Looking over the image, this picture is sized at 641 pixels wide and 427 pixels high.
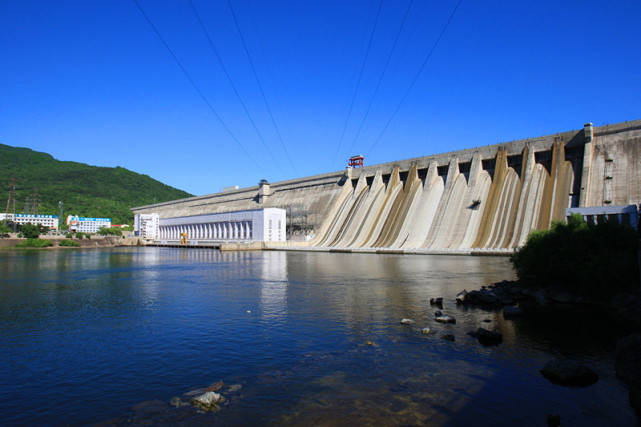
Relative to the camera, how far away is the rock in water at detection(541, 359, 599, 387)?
8578 mm

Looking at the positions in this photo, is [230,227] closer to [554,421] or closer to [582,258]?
[582,258]

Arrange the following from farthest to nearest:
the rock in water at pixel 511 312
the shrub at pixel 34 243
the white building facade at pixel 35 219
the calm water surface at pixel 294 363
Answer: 1. the white building facade at pixel 35 219
2. the shrub at pixel 34 243
3. the rock in water at pixel 511 312
4. the calm water surface at pixel 294 363

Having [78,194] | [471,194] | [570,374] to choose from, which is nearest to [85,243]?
[471,194]

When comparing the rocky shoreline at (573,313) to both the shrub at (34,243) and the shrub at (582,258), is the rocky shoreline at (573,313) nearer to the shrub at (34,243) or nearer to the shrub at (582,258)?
the shrub at (582,258)

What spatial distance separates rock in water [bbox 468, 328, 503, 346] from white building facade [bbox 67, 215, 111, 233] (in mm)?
158488

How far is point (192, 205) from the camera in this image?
124125 mm

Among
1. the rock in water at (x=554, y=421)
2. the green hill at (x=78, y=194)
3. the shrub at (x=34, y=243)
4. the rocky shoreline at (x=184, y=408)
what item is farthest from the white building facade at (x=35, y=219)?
the rock in water at (x=554, y=421)

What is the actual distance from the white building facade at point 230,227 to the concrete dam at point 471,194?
4239 millimetres

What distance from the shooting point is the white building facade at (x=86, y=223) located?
5679 inches

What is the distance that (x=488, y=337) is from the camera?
37.7 ft

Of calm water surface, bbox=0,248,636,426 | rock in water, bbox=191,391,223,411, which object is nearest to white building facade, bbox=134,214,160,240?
calm water surface, bbox=0,248,636,426

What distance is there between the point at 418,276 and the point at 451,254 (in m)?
23.7

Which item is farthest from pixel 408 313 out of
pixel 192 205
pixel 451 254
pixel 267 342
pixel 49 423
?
pixel 192 205

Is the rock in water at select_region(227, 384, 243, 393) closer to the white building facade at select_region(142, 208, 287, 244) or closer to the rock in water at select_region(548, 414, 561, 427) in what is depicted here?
the rock in water at select_region(548, 414, 561, 427)
